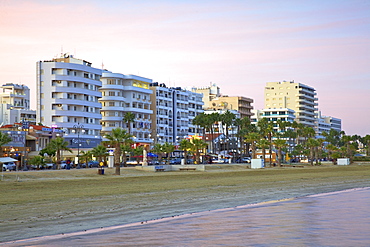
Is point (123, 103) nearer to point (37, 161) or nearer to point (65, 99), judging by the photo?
point (65, 99)

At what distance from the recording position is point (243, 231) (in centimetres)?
1750

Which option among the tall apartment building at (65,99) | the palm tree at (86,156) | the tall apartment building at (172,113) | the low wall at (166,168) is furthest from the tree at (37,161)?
the tall apartment building at (172,113)

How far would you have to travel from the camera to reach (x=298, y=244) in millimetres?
14508

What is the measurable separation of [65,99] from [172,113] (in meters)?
57.2

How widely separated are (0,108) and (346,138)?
10060cm

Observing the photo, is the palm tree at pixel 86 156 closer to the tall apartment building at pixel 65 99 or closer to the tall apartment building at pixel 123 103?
the tall apartment building at pixel 65 99

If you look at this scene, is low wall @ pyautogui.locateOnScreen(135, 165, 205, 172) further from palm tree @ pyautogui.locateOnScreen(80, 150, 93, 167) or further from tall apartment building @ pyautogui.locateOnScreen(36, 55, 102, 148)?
tall apartment building @ pyautogui.locateOnScreen(36, 55, 102, 148)

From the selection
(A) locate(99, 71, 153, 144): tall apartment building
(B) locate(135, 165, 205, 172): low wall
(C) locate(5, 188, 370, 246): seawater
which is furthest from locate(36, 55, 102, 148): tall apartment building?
(C) locate(5, 188, 370, 246): seawater

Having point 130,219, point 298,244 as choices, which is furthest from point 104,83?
point 298,244

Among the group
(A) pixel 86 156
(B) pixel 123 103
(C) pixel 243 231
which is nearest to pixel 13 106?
(B) pixel 123 103

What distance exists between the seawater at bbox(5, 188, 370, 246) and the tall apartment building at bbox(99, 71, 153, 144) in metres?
123

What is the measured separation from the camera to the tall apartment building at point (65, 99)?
128 meters

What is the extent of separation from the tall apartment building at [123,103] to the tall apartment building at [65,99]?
16.3 m

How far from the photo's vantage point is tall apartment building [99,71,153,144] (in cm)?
14912
